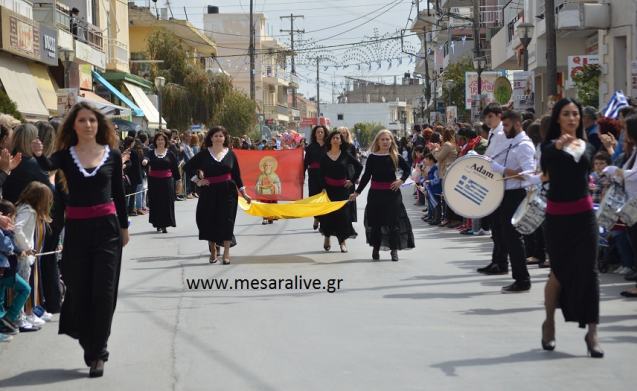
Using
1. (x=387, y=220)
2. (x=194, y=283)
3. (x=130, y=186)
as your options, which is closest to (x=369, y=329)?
(x=194, y=283)

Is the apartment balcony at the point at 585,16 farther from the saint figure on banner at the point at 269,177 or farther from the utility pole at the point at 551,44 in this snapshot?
the saint figure on banner at the point at 269,177

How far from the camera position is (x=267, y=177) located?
18688mm

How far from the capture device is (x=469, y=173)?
12.2 metres

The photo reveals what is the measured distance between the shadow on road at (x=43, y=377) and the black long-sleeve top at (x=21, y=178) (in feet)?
7.79

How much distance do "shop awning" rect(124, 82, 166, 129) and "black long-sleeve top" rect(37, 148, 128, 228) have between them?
40.7 meters

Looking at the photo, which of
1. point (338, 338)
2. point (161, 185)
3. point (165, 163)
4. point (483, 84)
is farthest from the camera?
point (483, 84)

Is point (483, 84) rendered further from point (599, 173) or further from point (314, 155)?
point (599, 173)

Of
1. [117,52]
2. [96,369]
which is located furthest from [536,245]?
[117,52]

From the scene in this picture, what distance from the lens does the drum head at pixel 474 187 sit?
1185 cm

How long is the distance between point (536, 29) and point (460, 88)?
2150 centimetres

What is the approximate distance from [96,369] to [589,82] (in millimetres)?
23726

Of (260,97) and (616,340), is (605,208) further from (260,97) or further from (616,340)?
(260,97)

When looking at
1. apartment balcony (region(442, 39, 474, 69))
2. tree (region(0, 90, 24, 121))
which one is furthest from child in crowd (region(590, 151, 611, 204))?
apartment balcony (region(442, 39, 474, 69))

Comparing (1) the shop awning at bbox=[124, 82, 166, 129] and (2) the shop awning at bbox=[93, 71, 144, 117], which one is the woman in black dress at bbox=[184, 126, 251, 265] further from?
(1) the shop awning at bbox=[124, 82, 166, 129]
